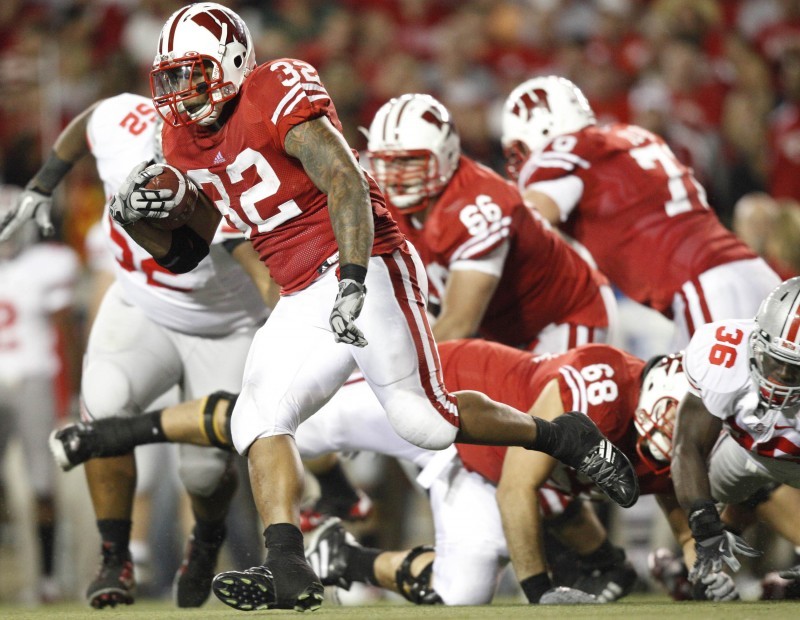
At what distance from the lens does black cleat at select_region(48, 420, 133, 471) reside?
5160 millimetres

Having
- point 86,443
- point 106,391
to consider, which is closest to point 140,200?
point 86,443

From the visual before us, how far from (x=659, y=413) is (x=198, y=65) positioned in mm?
1922

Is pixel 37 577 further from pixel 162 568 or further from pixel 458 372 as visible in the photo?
pixel 458 372

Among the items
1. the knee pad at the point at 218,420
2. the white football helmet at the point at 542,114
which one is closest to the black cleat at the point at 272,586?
the knee pad at the point at 218,420

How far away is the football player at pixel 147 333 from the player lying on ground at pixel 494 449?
34 centimetres

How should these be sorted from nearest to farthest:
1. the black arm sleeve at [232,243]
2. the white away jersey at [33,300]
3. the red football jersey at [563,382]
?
the red football jersey at [563,382]
the black arm sleeve at [232,243]
the white away jersey at [33,300]

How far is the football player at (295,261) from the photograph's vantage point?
13.5 ft

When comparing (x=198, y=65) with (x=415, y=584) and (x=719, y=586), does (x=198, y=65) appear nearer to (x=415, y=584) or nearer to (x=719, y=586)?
(x=415, y=584)

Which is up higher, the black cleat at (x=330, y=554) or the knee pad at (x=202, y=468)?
the knee pad at (x=202, y=468)

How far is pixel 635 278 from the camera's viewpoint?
616 centimetres

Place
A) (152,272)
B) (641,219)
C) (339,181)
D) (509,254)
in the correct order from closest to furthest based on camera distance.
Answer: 1. (339,181)
2. (152,272)
3. (509,254)
4. (641,219)

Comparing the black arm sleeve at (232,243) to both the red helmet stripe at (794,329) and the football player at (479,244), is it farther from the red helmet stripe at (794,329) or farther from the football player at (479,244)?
the red helmet stripe at (794,329)

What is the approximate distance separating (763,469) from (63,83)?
20.7 feet

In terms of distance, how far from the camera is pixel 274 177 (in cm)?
431
